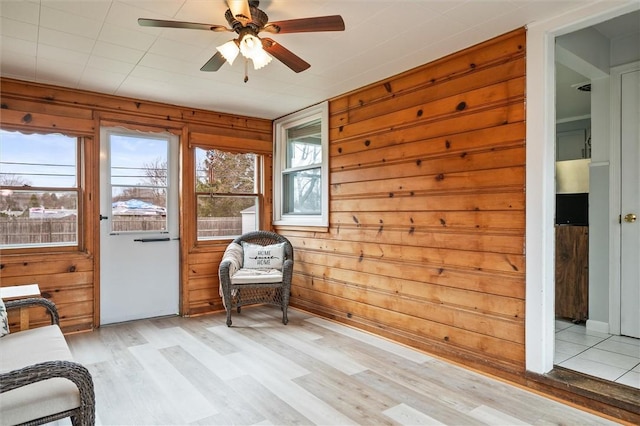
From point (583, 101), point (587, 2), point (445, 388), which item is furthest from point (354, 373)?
point (583, 101)

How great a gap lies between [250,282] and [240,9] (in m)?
2.77

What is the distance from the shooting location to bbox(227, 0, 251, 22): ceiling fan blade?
6.54ft

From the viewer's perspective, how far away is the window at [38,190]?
3609mm

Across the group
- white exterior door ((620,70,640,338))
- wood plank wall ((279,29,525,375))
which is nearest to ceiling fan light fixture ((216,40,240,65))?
wood plank wall ((279,29,525,375))

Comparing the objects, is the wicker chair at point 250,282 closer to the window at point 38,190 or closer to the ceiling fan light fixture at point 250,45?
the window at point 38,190

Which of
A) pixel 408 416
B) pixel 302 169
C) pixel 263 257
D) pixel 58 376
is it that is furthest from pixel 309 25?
pixel 263 257

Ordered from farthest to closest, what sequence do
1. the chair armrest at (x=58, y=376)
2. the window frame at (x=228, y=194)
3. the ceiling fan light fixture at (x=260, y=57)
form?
the window frame at (x=228, y=194), the ceiling fan light fixture at (x=260, y=57), the chair armrest at (x=58, y=376)

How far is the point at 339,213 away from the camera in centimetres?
421

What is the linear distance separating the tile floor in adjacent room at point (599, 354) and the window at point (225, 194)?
11.8ft

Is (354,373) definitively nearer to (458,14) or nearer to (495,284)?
(495,284)

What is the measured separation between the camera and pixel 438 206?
316cm

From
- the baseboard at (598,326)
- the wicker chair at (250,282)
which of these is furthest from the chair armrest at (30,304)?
the baseboard at (598,326)

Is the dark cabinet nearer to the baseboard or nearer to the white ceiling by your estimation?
the baseboard

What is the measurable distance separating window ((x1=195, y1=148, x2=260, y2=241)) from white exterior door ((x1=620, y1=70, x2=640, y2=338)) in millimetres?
3911
